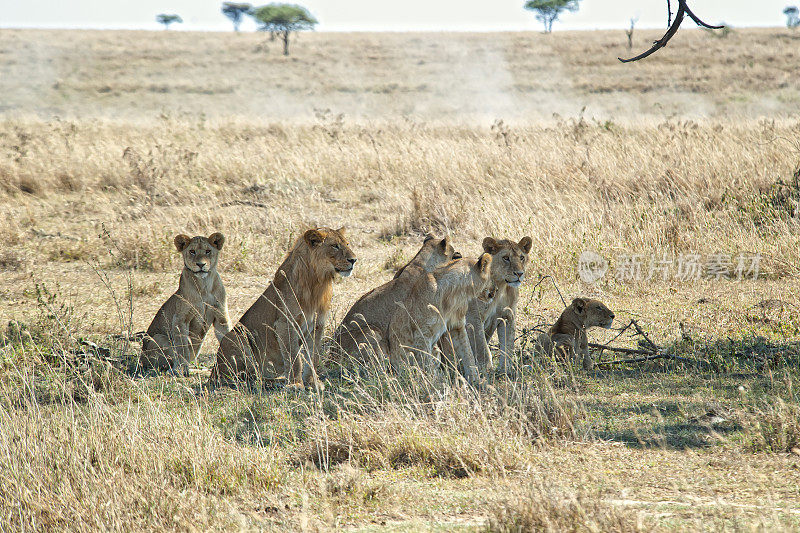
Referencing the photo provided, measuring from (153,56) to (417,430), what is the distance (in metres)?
53.6

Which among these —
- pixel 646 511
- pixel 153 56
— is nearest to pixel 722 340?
pixel 646 511

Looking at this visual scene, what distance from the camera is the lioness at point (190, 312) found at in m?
7.08

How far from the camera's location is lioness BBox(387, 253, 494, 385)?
5.95 m

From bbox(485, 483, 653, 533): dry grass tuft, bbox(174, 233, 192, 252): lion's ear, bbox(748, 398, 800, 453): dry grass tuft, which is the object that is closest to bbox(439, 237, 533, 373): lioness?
bbox(748, 398, 800, 453): dry grass tuft

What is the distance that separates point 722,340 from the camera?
7.30m

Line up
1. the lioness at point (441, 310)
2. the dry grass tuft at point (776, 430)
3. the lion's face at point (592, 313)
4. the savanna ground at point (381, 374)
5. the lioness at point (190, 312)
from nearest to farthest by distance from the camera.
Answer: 1. the savanna ground at point (381, 374)
2. the dry grass tuft at point (776, 430)
3. the lioness at point (441, 310)
4. the lioness at point (190, 312)
5. the lion's face at point (592, 313)

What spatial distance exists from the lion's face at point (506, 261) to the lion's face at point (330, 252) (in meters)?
1.11

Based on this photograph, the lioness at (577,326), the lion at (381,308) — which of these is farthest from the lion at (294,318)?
the lioness at (577,326)

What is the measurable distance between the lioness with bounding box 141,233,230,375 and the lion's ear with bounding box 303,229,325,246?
3.65 ft

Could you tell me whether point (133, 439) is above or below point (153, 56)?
below

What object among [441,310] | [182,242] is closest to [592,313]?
[441,310]

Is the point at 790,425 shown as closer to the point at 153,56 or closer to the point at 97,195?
the point at 97,195

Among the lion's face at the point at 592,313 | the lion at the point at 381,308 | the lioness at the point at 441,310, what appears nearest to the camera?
the lioness at the point at 441,310

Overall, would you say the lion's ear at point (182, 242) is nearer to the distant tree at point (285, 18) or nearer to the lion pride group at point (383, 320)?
the lion pride group at point (383, 320)
